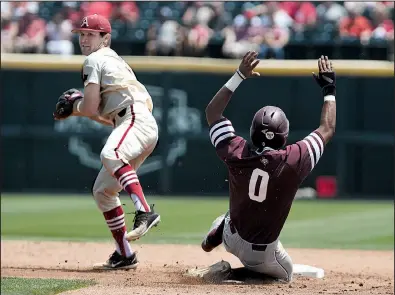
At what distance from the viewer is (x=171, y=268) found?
786cm

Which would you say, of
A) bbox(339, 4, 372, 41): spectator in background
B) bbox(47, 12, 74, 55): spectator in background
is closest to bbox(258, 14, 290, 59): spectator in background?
bbox(339, 4, 372, 41): spectator in background

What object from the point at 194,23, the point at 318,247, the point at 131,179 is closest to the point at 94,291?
the point at 131,179

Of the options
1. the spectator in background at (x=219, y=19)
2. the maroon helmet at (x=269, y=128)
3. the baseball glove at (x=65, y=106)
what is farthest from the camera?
the spectator in background at (x=219, y=19)

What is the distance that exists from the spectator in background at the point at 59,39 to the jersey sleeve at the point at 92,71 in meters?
9.70

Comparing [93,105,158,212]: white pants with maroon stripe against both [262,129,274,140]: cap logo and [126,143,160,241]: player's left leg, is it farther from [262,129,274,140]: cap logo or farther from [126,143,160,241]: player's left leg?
[262,129,274,140]: cap logo

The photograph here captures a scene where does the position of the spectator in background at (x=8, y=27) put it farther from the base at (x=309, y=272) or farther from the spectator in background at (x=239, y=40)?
the base at (x=309, y=272)

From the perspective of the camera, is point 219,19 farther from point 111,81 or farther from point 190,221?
point 111,81

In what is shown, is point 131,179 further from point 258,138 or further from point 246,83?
point 246,83

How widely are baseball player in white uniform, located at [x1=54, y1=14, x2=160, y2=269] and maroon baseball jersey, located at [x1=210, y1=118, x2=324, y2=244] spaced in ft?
3.06

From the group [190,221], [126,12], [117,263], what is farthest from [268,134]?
[126,12]

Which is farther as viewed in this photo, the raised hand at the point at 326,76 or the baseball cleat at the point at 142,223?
the baseball cleat at the point at 142,223

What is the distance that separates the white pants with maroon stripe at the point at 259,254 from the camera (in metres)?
6.34

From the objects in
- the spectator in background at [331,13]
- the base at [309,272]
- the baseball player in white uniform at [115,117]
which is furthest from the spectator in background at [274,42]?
the base at [309,272]

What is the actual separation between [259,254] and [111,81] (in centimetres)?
189
